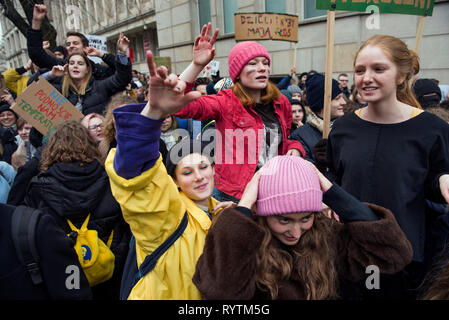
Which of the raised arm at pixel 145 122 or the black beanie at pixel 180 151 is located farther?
the black beanie at pixel 180 151

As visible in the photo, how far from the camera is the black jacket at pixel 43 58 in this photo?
13.1ft

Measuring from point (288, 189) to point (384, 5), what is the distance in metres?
2.53

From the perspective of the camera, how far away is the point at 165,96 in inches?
42.8

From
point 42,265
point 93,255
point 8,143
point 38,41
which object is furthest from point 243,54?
point 8,143

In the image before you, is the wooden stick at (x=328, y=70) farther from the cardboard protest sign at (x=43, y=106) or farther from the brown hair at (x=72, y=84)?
the brown hair at (x=72, y=84)

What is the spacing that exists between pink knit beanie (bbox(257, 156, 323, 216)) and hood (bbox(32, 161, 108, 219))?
1.13 metres

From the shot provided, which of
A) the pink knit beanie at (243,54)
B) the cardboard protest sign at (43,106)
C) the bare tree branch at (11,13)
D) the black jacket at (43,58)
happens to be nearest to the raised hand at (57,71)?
the black jacket at (43,58)

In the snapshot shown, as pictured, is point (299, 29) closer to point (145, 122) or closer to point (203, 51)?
point (203, 51)

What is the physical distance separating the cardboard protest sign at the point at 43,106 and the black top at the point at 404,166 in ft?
8.30

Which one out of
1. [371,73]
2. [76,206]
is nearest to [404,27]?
[371,73]

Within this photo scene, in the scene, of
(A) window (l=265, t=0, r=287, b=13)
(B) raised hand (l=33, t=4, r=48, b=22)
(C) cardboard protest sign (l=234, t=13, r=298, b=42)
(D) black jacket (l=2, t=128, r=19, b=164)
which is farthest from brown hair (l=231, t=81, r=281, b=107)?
(A) window (l=265, t=0, r=287, b=13)

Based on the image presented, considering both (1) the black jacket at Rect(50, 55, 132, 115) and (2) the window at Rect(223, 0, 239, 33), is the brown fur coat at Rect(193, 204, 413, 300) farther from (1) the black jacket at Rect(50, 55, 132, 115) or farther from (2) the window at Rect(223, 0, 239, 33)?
(2) the window at Rect(223, 0, 239, 33)

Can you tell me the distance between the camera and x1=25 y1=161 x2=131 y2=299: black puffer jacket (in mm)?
1900
